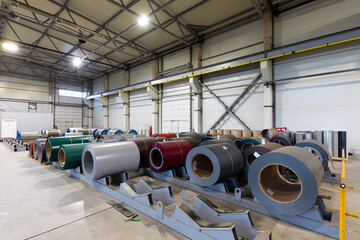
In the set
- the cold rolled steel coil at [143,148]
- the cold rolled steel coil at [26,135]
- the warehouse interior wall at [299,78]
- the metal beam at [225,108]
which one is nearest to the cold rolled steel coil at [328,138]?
the warehouse interior wall at [299,78]

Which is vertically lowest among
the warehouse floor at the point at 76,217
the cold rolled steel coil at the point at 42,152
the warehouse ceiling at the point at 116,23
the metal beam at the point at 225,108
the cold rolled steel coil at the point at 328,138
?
the warehouse floor at the point at 76,217

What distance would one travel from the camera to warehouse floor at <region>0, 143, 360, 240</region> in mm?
2131

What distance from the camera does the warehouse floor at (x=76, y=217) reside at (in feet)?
6.99

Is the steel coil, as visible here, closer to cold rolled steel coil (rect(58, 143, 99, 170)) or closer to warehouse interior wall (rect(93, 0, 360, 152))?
cold rolled steel coil (rect(58, 143, 99, 170))

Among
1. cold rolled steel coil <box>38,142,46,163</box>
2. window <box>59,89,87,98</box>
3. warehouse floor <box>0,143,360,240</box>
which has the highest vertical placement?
window <box>59,89,87,98</box>

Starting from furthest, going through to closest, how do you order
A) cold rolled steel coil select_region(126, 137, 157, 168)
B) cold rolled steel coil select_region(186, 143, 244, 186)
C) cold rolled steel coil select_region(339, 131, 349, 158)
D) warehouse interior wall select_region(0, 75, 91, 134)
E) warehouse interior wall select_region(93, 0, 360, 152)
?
1. warehouse interior wall select_region(0, 75, 91, 134)
2. warehouse interior wall select_region(93, 0, 360, 152)
3. cold rolled steel coil select_region(339, 131, 349, 158)
4. cold rolled steel coil select_region(126, 137, 157, 168)
5. cold rolled steel coil select_region(186, 143, 244, 186)

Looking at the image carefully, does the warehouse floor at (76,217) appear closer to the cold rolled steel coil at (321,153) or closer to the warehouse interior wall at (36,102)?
the cold rolled steel coil at (321,153)

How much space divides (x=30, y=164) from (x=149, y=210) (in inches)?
218

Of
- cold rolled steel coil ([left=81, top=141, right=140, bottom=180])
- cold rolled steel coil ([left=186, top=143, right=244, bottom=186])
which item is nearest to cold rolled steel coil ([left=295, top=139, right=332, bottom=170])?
cold rolled steel coil ([left=186, top=143, right=244, bottom=186])

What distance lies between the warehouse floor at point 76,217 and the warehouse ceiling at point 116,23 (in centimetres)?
765

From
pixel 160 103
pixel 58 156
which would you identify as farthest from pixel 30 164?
pixel 160 103

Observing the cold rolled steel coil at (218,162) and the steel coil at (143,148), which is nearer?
the cold rolled steel coil at (218,162)

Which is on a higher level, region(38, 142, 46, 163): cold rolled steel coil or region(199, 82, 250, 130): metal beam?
region(199, 82, 250, 130): metal beam

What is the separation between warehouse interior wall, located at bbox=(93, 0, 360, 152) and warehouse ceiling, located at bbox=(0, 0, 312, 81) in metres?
0.84
